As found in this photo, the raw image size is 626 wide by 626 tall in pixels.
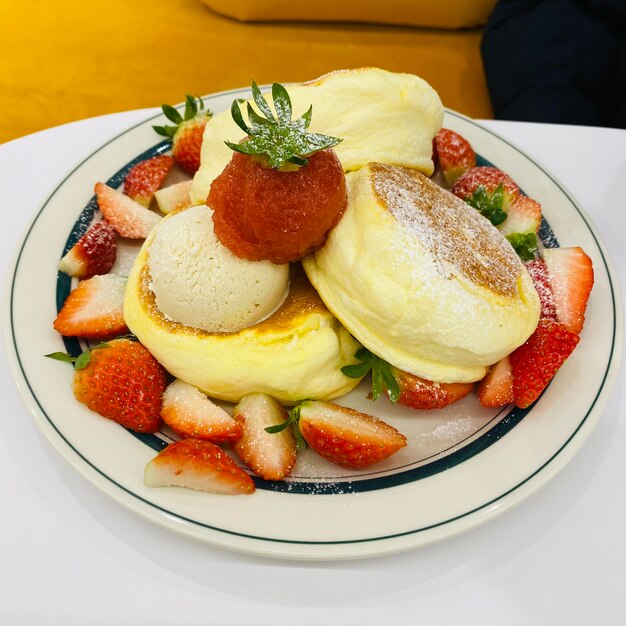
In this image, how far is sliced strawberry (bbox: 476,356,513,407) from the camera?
1.22m

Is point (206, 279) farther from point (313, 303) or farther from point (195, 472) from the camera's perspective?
point (195, 472)

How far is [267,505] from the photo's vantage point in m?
1.05

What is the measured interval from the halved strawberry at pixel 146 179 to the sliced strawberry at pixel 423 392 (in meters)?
0.82

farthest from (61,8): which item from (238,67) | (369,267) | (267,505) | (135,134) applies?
(267,505)

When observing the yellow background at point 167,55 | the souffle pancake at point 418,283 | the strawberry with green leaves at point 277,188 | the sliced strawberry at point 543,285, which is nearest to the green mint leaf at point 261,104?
the strawberry with green leaves at point 277,188

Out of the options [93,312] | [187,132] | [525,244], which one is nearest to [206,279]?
[93,312]

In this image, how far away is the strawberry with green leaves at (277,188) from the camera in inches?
39.5

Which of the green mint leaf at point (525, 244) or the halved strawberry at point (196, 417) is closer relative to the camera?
the halved strawberry at point (196, 417)

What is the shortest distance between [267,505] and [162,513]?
175mm

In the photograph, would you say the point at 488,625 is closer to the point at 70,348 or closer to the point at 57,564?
the point at 57,564

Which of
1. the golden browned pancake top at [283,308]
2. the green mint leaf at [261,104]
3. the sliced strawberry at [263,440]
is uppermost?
the green mint leaf at [261,104]

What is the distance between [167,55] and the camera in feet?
9.52

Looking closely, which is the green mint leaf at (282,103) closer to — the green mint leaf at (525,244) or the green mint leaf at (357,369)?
the green mint leaf at (357,369)

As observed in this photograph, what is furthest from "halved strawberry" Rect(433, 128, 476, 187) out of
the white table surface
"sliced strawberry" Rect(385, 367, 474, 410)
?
the white table surface
